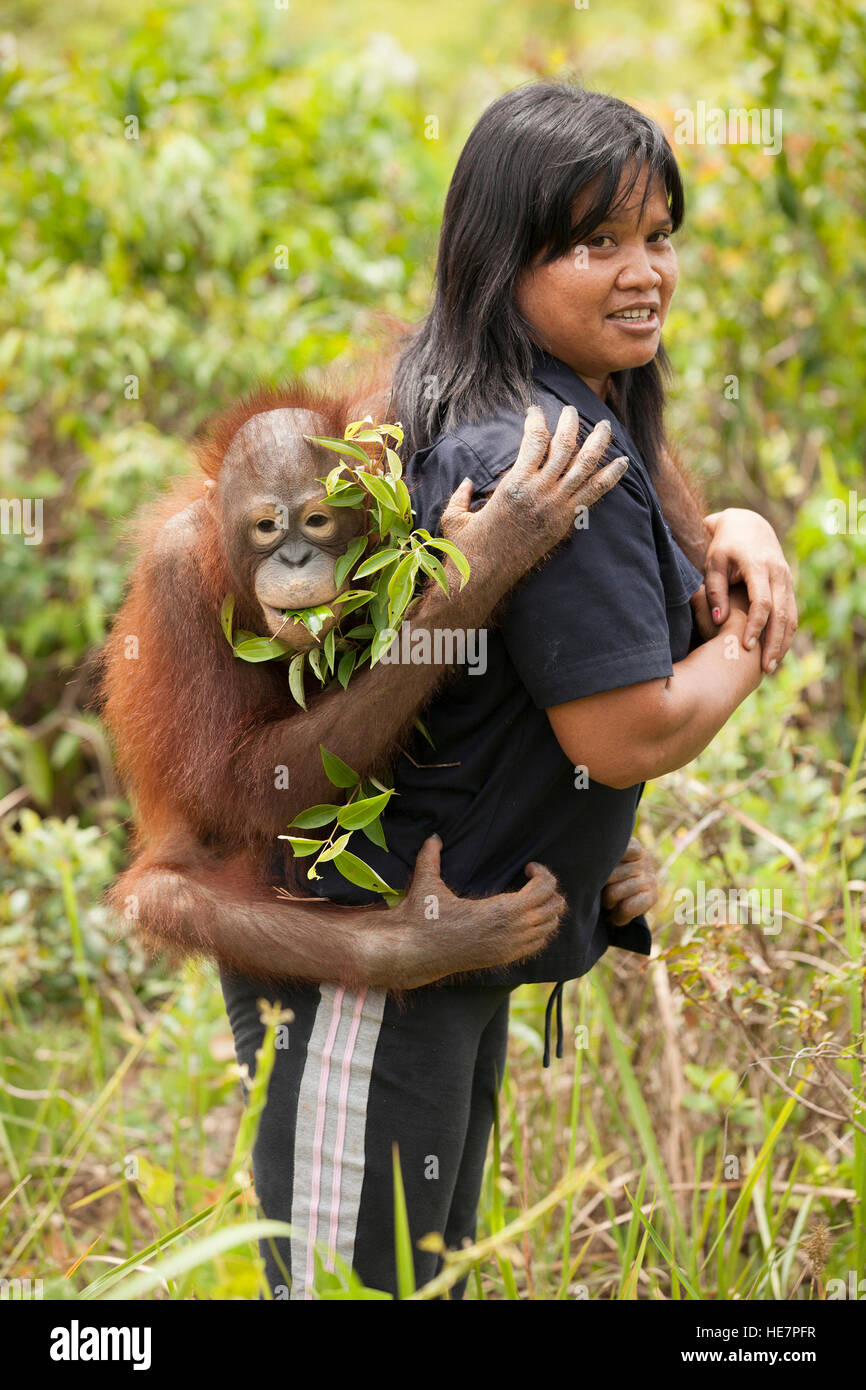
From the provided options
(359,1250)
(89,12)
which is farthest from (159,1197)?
(89,12)

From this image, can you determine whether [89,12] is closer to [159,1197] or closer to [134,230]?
[134,230]

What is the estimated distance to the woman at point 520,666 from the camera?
156 centimetres

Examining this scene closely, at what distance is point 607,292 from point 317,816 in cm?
76

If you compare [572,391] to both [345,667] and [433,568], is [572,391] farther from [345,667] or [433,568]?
[345,667]

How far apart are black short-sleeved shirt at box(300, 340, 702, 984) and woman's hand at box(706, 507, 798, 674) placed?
0.06 m

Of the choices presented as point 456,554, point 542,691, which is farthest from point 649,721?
point 456,554

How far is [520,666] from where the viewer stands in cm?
157

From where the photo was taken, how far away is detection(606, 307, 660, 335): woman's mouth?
166cm

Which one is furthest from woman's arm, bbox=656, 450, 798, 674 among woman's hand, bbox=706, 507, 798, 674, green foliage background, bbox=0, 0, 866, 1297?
green foliage background, bbox=0, 0, 866, 1297

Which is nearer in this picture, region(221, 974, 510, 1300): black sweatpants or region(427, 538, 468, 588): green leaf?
region(427, 538, 468, 588): green leaf

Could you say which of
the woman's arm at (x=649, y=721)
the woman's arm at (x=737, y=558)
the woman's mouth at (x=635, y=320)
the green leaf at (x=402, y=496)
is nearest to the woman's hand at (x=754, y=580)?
the woman's arm at (x=737, y=558)

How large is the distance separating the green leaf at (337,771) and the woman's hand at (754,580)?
551 mm

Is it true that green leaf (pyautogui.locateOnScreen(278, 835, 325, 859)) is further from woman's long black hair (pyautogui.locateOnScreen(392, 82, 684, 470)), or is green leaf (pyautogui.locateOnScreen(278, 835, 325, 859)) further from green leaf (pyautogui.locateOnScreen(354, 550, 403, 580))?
woman's long black hair (pyautogui.locateOnScreen(392, 82, 684, 470))

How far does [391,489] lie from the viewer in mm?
1608
